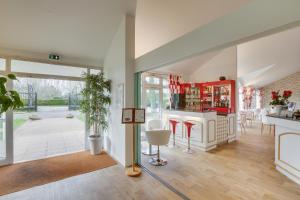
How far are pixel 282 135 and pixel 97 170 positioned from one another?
382 centimetres

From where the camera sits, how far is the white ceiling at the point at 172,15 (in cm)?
340

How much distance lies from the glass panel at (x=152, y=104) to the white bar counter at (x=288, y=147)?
3931 mm

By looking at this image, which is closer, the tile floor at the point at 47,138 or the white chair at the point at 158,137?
the white chair at the point at 158,137

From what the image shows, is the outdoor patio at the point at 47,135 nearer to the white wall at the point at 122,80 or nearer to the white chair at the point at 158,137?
the white wall at the point at 122,80

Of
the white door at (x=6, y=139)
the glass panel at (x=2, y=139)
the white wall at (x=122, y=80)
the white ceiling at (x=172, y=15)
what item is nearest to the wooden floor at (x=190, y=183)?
the white wall at (x=122, y=80)

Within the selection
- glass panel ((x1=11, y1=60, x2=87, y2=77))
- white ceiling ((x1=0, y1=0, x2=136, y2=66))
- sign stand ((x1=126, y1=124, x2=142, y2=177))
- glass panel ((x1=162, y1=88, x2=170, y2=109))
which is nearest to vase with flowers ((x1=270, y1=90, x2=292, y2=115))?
sign stand ((x1=126, y1=124, x2=142, y2=177))

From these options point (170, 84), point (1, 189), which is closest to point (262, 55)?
point (170, 84)

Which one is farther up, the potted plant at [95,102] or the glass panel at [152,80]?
the glass panel at [152,80]

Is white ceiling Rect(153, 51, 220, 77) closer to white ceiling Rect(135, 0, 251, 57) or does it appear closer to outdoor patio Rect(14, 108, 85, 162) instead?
white ceiling Rect(135, 0, 251, 57)

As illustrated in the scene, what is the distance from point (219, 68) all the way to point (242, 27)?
4759 mm

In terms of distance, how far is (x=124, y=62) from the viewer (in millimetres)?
3498

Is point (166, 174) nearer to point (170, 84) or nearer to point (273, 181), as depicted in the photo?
point (273, 181)

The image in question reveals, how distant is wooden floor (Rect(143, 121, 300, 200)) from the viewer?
2457 millimetres

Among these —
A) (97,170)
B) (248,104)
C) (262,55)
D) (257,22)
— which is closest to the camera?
(257,22)
